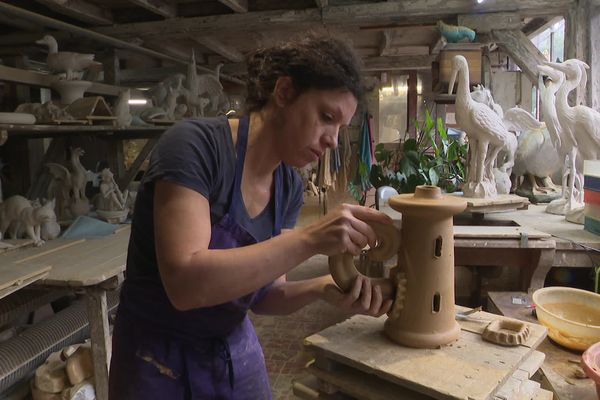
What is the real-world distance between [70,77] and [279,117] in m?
3.07

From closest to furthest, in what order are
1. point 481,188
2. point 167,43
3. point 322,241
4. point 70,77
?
point 322,241, point 481,188, point 70,77, point 167,43

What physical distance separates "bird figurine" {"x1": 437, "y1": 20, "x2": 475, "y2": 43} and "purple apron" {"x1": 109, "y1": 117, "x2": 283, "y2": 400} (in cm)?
368

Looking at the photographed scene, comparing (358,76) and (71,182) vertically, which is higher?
(358,76)

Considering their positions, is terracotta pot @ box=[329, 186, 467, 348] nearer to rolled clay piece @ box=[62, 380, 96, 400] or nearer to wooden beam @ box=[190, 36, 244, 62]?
rolled clay piece @ box=[62, 380, 96, 400]

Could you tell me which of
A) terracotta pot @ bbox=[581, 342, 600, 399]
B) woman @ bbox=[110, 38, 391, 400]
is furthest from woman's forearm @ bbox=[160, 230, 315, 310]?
terracotta pot @ bbox=[581, 342, 600, 399]

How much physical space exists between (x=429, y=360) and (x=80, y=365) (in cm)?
245

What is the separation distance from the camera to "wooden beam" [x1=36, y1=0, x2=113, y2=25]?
13.3ft

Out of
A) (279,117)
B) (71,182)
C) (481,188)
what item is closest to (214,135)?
(279,117)

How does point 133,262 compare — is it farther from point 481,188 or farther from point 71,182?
point 71,182

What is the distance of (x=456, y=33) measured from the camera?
14.3 ft

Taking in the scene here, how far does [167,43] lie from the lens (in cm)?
599

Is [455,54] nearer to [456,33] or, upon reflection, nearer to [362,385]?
[456,33]

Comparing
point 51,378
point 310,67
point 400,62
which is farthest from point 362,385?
point 400,62

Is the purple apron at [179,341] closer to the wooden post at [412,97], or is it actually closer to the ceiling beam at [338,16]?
the ceiling beam at [338,16]
